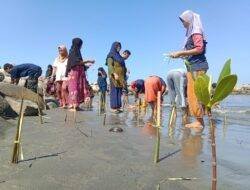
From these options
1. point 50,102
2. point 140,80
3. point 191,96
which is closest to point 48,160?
point 191,96

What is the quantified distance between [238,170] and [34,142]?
2063 millimetres

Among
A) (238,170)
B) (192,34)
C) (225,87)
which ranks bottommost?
(238,170)

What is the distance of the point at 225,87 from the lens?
2.04 meters

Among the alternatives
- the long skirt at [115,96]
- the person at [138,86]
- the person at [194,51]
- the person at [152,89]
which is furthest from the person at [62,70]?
the person at [194,51]

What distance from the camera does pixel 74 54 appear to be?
1005 centimetres

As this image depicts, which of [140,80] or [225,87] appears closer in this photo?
[225,87]

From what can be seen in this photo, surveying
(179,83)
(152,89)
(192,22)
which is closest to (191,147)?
(192,22)

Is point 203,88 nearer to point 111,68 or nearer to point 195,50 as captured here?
point 195,50

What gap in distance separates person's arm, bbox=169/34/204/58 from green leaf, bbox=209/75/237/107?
448 cm

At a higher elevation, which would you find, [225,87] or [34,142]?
[225,87]

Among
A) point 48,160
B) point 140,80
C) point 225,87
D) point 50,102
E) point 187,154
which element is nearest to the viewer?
point 225,87

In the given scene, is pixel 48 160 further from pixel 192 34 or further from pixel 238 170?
pixel 192 34

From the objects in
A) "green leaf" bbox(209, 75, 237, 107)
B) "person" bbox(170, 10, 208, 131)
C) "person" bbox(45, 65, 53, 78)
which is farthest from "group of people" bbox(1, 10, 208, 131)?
"green leaf" bbox(209, 75, 237, 107)

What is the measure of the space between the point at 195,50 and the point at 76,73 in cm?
418
